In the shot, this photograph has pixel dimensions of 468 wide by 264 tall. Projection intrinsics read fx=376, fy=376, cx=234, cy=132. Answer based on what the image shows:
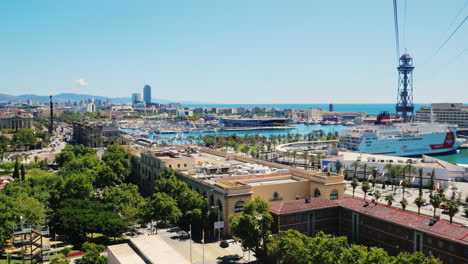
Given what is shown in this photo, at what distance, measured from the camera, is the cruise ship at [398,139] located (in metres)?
122

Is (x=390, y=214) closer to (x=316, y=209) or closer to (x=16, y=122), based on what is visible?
(x=316, y=209)

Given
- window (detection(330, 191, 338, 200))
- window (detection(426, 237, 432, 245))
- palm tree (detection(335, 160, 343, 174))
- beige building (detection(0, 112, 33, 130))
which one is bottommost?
palm tree (detection(335, 160, 343, 174))

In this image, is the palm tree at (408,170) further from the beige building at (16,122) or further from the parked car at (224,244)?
the beige building at (16,122)

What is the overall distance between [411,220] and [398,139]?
9273 centimetres

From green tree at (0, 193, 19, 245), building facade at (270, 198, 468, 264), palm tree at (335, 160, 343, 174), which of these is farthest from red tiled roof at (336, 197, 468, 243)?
palm tree at (335, 160, 343, 174)

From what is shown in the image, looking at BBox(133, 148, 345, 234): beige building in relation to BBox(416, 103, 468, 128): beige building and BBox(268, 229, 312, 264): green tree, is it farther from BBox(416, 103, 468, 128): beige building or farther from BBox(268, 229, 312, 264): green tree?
BBox(416, 103, 468, 128): beige building

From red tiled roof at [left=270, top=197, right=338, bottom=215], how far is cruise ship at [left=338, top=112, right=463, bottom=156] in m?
79.8

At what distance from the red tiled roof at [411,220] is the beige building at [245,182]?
5.19 meters

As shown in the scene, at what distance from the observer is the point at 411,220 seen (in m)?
39.2

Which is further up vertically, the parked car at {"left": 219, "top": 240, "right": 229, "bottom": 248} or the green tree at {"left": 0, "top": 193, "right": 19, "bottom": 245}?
the green tree at {"left": 0, "top": 193, "right": 19, "bottom": 245}

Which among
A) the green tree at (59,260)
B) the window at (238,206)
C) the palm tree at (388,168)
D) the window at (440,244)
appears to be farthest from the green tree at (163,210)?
the palm tree at (388,168)

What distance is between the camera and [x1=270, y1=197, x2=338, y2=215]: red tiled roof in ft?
145

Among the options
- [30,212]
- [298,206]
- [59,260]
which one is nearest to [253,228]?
[298,206]

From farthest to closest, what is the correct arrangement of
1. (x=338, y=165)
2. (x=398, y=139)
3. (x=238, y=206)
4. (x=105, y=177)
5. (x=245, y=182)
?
1. (x=398, y=139)
2. (x=338, y=165)
3. (x=105, y=177)
4. (x=245, y=182)
5. (x=238, y=206)
